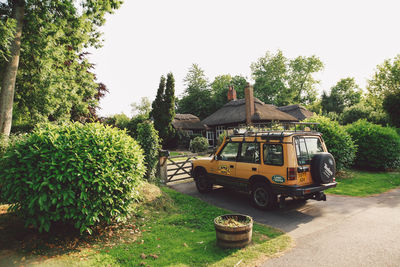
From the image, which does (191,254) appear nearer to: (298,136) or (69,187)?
(69,187)

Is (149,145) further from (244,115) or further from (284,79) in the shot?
(284,79)

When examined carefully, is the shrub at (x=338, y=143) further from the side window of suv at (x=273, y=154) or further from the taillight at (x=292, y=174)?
the taillight at (x=292, y=174)

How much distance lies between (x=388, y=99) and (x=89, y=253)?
2352 cm

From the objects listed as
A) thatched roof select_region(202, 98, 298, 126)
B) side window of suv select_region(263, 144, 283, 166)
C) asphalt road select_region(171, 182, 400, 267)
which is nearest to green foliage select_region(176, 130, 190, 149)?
thatched roof select_region(202, 98, 298, 126)

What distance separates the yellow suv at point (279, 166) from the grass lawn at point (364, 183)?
120 inches

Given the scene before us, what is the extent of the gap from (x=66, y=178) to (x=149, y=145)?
16.6 feet

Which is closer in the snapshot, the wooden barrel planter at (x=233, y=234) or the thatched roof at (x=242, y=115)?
the wooden barrel planter at (x=233, y=234)

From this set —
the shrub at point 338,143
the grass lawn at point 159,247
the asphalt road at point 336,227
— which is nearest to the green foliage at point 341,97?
the shrub at point 338,143

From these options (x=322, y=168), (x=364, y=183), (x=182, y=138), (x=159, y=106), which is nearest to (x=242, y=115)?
(x=182, y=138)

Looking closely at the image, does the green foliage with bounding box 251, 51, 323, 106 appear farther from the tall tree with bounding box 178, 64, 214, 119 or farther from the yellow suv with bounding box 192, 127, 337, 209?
the yellow suv with bounding box 192, 127, 337, 209

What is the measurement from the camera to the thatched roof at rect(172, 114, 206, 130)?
3507 centimetres

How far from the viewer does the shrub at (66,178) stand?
4316 mm

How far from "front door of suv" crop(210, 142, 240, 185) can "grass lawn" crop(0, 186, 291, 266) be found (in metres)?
2.04

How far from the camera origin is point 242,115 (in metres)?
28.9
